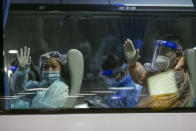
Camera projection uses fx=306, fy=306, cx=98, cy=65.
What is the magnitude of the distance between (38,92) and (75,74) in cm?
44

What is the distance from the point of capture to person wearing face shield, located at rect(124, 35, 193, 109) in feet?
10.8

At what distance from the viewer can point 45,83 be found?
10.7ft

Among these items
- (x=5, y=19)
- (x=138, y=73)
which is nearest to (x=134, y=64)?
(x=138, y=73)

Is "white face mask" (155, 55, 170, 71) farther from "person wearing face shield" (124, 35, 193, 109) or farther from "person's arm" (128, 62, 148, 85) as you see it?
"person's arm" (128, 62, 148, 85)

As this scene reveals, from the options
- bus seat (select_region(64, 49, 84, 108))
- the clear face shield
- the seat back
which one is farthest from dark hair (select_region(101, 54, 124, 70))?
the seat back

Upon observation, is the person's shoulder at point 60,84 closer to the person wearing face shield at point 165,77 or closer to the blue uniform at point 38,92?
the blue uniform at point 38,92

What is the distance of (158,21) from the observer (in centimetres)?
328

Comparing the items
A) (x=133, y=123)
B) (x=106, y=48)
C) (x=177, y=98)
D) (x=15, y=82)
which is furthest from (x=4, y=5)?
(x=177, y=98)

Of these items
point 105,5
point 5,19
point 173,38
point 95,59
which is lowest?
point 95,59

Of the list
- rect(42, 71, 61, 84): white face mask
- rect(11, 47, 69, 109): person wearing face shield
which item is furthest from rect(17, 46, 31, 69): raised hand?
rect(42, 71, 61, 84): white face mask

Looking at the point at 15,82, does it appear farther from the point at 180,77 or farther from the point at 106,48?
the point at 180,77

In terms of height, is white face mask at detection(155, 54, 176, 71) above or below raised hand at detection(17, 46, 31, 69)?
below

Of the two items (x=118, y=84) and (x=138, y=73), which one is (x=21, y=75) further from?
(x=138, y=73)

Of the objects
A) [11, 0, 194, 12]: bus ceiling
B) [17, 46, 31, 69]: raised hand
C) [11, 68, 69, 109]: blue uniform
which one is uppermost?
[11, 0, 194, 12]: bus ceiling
